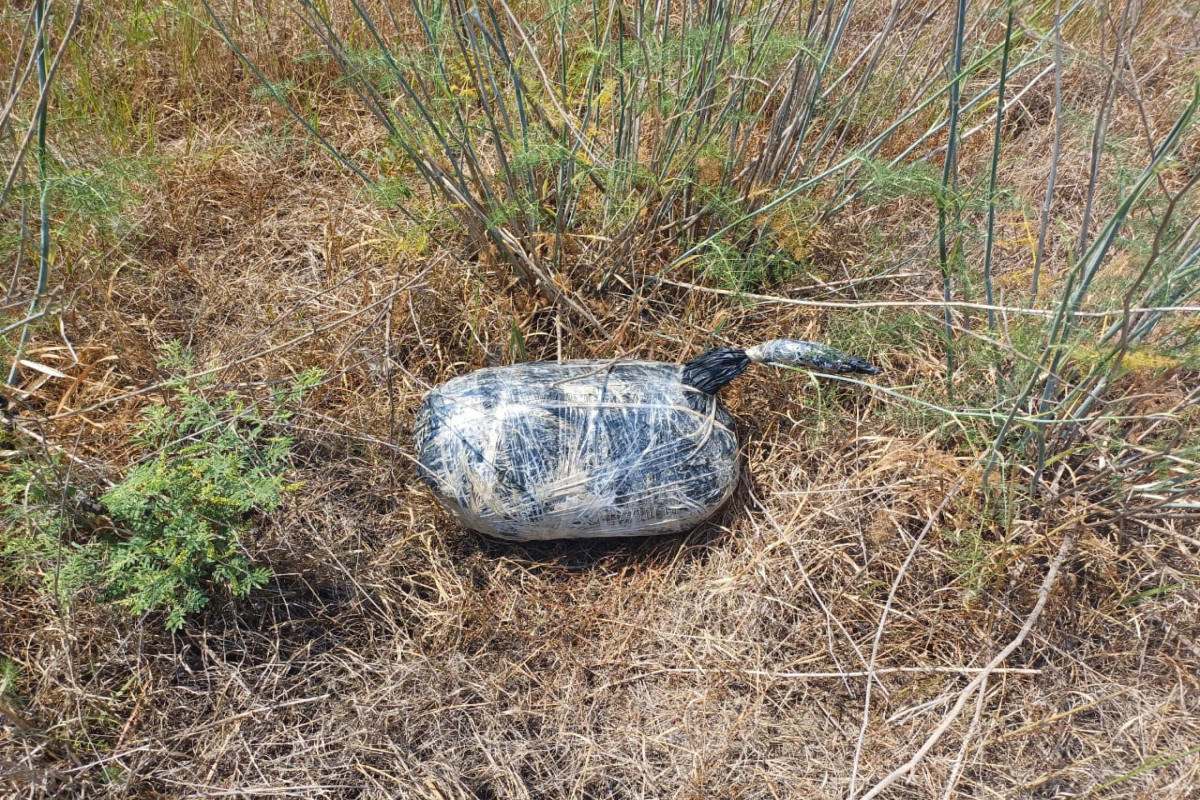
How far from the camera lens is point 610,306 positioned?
2.22 metres

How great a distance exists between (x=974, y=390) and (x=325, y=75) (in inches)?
90.7

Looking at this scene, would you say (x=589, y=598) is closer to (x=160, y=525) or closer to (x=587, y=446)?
(x=587, y=446)

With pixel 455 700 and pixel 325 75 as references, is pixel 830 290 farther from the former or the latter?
pixel 325 75

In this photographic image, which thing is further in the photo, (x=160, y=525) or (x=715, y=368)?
(x=715, y=368)

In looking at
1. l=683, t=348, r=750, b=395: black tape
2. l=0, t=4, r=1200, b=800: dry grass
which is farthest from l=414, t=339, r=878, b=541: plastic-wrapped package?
l=0, t=4, r=1200, b=800: dry grass

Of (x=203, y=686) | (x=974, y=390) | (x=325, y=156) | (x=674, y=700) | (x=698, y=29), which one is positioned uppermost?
(x=698, y=29)

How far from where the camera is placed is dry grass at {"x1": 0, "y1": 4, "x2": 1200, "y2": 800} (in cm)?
163

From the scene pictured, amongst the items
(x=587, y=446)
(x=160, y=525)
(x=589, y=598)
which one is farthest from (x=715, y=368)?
(x=160, y=525)

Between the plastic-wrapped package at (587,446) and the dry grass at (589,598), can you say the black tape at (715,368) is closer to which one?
the plastic-wrapped package at (587,446)

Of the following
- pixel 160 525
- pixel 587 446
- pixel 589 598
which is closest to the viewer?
pixel 160 525

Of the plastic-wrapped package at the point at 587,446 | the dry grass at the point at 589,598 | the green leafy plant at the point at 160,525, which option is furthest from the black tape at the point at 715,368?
the green leafy plant at the point at 160,525

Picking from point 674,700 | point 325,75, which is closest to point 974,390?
point 674,700

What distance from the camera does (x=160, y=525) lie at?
5.28ft

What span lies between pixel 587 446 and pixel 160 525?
2.96 feet
